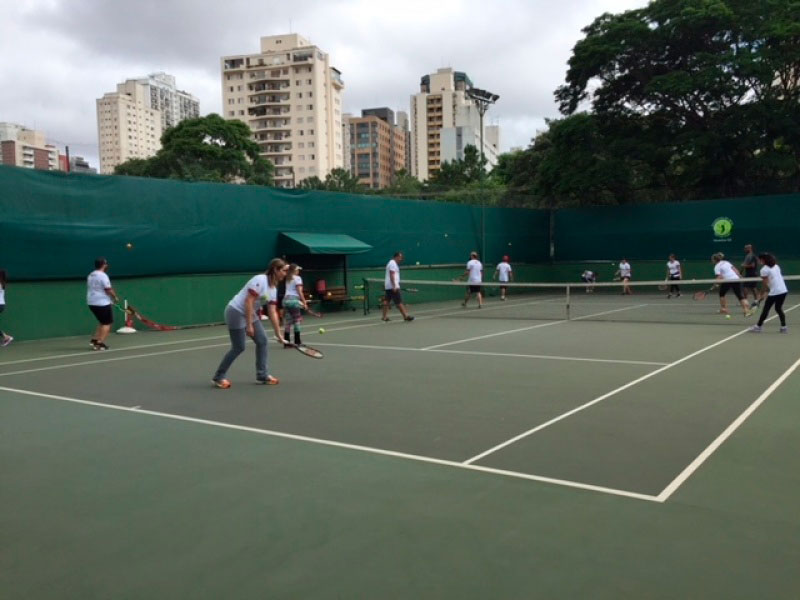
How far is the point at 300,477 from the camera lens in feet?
15.7

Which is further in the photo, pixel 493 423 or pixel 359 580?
pixel 493 423

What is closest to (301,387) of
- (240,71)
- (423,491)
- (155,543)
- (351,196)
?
(423,491)

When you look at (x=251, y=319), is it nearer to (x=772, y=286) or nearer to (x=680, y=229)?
(x=772, y=286)

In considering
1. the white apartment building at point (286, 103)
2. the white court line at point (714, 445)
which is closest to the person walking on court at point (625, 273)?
the white court line at point (714, 445)

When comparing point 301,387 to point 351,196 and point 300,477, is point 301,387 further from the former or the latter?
point 351,196

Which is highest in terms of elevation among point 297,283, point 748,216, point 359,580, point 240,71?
point 240,71

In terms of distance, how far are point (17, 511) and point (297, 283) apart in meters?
9.06

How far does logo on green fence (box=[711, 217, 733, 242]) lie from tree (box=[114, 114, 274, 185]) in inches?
1414

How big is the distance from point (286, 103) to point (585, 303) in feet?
334

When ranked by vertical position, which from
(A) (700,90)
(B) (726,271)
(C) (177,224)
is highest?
(A) (700,90)

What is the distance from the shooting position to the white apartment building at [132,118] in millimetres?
138375

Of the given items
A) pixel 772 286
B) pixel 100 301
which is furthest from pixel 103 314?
pixel 772 286

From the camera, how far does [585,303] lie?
22.9 m

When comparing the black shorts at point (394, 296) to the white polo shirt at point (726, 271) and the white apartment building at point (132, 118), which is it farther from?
the white apartment building at point (132, 118)
